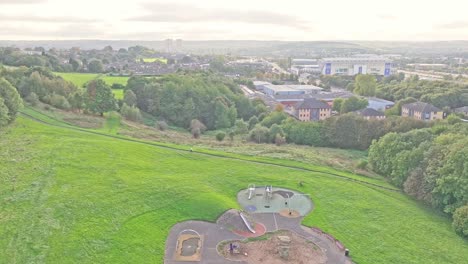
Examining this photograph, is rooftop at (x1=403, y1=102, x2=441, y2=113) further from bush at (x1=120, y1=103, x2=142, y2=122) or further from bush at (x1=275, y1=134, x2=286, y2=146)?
bush at (x1=120, y1=103, x2=142, y2=122)

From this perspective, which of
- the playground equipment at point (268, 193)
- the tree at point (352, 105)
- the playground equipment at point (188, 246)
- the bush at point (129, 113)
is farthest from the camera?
the tree at point (352, 105)

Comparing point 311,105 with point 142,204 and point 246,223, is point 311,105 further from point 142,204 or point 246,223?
point 142,204

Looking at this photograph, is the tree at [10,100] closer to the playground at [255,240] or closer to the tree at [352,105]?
the playground at [255,240]

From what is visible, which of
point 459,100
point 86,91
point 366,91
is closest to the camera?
point 86,91

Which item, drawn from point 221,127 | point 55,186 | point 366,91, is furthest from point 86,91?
point 366,91

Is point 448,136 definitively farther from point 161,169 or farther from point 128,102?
→ point 128,102

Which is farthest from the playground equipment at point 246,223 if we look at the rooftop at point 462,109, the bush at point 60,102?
the rooftop at point 462,109

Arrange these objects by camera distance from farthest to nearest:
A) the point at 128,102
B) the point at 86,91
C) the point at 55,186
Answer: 1. the point at 128,102
2. the point at 86,91
3. the point at 55,186
